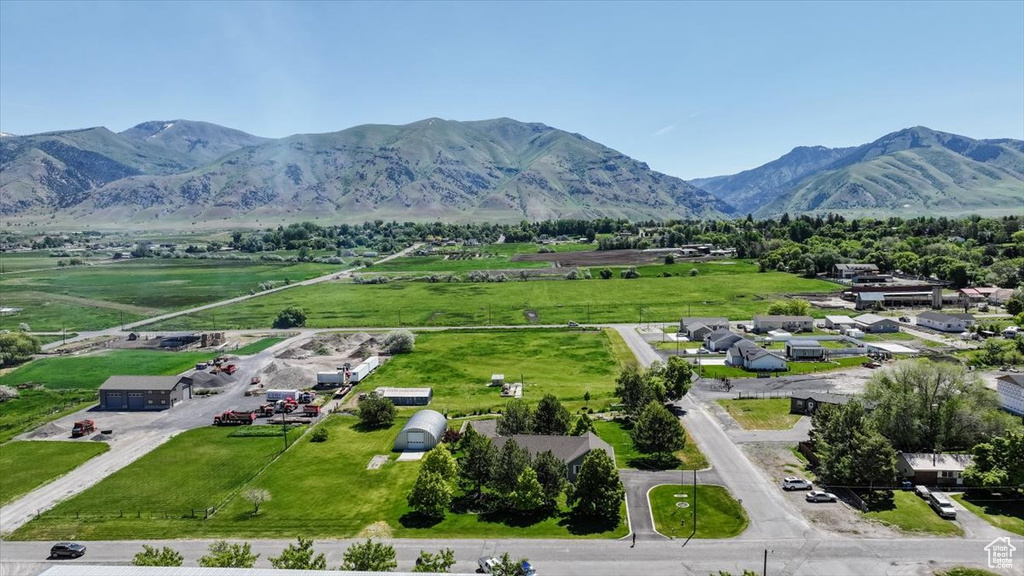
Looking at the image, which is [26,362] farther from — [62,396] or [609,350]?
[609,350]

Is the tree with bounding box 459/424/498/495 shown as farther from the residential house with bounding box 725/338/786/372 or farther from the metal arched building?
the residential house with bounding box 725/338/786/372

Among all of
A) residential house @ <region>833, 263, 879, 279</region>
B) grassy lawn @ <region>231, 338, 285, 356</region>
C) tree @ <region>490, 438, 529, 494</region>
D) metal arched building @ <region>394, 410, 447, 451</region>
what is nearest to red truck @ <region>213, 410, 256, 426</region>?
metal arched building @ <region>394, 410, 447, 451</region>

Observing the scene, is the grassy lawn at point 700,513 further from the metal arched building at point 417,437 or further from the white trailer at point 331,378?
the white trailer at point 331,378

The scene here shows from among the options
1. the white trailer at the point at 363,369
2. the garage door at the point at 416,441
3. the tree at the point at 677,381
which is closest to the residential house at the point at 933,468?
the tree at the point at 677,381

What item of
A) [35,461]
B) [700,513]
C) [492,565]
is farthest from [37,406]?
[700,513]
